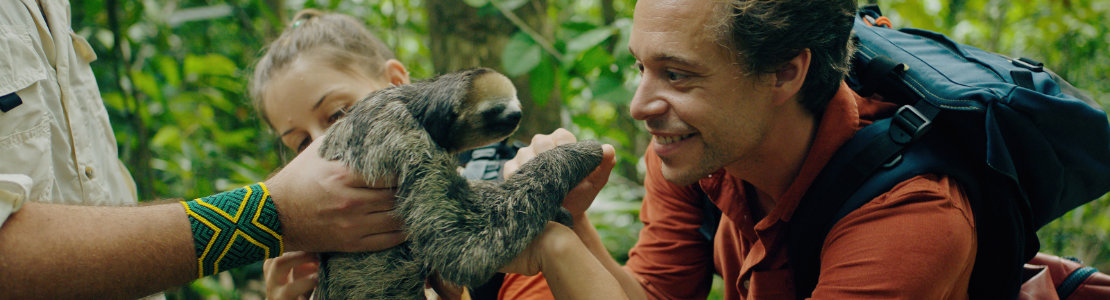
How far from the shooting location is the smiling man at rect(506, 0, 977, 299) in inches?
63.2

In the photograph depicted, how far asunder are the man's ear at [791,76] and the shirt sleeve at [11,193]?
2047 millimetres

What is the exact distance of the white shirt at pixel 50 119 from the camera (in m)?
1.69

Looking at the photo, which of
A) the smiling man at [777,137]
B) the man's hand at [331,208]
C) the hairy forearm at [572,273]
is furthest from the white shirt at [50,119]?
the smiling man at [777,137]

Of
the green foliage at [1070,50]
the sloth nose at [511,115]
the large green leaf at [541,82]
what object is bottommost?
the green foliage at [1070,50]

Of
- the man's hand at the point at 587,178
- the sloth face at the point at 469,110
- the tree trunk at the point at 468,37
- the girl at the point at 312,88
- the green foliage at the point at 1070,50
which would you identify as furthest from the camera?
the green foliage at the point at 1070,50

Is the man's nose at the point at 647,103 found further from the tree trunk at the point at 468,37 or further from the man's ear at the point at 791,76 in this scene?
the tree trunk at the point at 468,37

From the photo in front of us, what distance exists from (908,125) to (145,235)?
2.11 metres

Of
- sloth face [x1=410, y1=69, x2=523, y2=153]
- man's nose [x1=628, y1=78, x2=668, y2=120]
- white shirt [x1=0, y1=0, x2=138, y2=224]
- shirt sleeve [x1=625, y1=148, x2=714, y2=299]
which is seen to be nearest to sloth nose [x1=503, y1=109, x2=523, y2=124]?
sloth face [x1=410, y1=69, x2=523, y2=153]

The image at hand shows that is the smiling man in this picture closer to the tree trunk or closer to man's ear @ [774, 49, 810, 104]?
man's ear @ [774, 49, 810, 104]

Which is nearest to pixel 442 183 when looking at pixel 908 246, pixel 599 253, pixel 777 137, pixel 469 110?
pixel 469 110

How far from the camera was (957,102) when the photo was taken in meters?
1.67

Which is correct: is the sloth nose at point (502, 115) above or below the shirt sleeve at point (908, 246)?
above

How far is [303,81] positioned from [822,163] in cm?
193

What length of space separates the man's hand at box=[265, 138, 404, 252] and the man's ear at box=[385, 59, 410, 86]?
825 millimetres
